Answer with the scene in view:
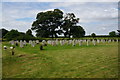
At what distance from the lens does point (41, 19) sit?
42.7 metres

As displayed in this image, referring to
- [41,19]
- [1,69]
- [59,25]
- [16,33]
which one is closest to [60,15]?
[59,25]

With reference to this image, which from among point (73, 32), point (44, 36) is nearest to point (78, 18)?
point (73, 32)

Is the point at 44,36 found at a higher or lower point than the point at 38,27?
lower

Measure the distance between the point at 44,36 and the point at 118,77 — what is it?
125ft

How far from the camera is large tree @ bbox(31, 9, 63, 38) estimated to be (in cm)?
4274

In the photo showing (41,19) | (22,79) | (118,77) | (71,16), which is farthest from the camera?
(71,16)

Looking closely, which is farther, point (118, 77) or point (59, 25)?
point (59, 25)

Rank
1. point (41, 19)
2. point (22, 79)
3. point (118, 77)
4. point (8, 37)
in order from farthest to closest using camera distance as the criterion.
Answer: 1. point (41, 19)
2. point (8, 37)
3. point (22, 79)
4. point (118, 77)

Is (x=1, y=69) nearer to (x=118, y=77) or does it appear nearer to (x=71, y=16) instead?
(x=118, y=77)

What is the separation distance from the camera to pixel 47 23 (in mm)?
43812

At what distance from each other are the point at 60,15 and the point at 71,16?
13.6 ft

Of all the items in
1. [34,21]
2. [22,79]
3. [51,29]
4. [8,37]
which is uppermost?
[34,21]

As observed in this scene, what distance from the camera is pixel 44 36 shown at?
140ft

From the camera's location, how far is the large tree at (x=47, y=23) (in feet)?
140
